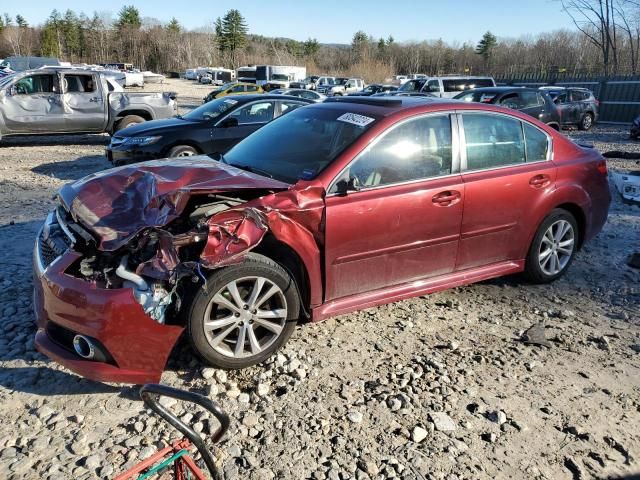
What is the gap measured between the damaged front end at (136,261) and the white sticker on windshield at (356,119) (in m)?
0.86

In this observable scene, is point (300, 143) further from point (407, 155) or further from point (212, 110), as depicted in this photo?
point (212, 110)

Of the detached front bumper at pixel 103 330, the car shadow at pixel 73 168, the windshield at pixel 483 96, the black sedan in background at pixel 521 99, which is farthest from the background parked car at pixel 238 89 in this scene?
the detached front bumper at pixel 103 330

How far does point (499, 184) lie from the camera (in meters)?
4.12

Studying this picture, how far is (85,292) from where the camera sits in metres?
2.86

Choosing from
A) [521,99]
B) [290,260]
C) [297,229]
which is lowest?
[290,260]

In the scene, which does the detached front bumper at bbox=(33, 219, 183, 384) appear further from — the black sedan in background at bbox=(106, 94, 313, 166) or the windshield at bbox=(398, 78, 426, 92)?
the windshield at bbox=(398, 78, 426, 92)

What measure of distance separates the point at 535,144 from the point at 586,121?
57.3 feet

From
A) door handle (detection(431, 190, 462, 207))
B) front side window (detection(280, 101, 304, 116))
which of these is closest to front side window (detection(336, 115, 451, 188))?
door handle (detection(431, 190, 462, 207))

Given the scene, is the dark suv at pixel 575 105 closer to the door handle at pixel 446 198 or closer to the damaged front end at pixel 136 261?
the door handle at pixel 446 198

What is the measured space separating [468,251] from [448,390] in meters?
1.29

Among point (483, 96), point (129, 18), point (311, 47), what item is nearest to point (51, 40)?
point (129, 18)

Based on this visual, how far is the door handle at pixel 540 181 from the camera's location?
4.32m

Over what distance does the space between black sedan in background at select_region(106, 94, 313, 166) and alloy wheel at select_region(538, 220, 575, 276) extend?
5.29 meters

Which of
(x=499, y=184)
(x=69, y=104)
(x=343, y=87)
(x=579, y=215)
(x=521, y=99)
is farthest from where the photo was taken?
(x=343, y=87)
